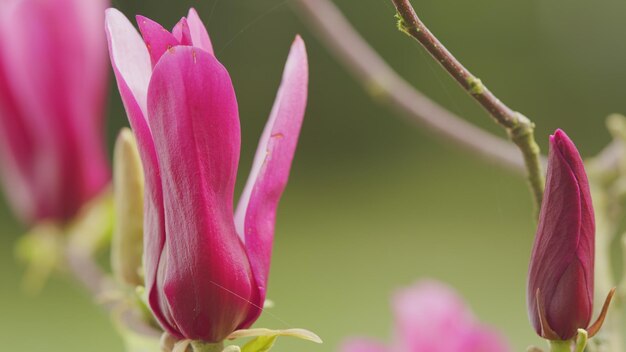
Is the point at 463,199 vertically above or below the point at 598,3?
below

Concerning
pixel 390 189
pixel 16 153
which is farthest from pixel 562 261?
pixel 390 189

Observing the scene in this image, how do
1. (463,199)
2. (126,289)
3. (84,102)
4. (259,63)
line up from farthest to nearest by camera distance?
(463,199) → (259,63) → (84,102) → (126,289)

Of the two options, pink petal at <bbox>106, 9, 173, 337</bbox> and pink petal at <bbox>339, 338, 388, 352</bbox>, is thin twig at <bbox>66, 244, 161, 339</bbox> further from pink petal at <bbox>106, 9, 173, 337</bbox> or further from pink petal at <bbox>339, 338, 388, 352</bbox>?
pink petal at <bbox>106, 9, 173, 337</bbox>

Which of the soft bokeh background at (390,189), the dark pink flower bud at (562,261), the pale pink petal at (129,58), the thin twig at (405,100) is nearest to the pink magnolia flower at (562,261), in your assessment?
the dark pink flower bud at (562,261)

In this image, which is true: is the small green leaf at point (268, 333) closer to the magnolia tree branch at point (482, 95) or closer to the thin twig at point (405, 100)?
the magnolia tree branch at point (482, 95)

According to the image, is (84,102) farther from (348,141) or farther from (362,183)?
(362,183)

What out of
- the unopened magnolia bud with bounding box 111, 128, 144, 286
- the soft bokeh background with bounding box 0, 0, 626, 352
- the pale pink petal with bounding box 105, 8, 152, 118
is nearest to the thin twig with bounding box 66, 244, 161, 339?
the unopened magnolia bud with bounding box 111, 128, 144, 286

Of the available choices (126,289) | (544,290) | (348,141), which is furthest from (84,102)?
(348,141)
